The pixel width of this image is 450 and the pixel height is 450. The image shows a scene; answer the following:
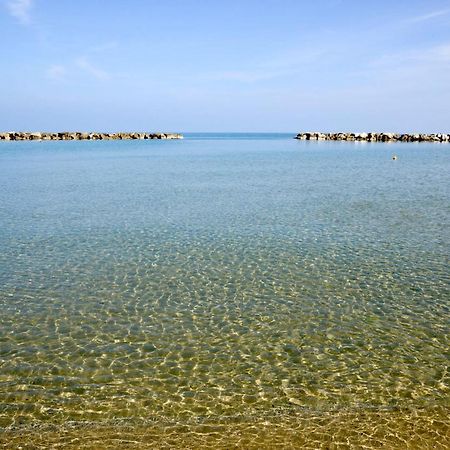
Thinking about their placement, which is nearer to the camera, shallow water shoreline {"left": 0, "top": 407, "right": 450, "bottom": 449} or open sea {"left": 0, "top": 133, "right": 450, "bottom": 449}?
shallow water shoreline {"left": 0, "top": 407, "right": 450, "bottom": 449}

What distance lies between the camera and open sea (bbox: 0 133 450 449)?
27.6ft

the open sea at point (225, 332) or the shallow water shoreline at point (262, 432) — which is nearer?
the shallow water shoreline at point (262, 432)

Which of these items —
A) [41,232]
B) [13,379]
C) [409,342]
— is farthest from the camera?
[41,232]

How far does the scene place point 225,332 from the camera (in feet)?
40.4

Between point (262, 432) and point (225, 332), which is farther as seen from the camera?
point (225, 332)

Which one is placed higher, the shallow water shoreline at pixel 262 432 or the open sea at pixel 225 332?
the open sea at pixel 225 332

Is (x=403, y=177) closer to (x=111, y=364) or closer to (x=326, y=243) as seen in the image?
(x=326, y=243)

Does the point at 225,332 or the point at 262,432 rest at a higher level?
the point at 225,332

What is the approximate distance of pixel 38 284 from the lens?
15.7 metres

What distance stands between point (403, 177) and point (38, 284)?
4736cm

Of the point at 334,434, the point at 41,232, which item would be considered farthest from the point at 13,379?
the point at 41,232

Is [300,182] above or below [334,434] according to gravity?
above

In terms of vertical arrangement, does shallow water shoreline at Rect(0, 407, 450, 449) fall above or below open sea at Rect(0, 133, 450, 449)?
below

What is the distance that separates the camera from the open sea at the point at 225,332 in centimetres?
841
